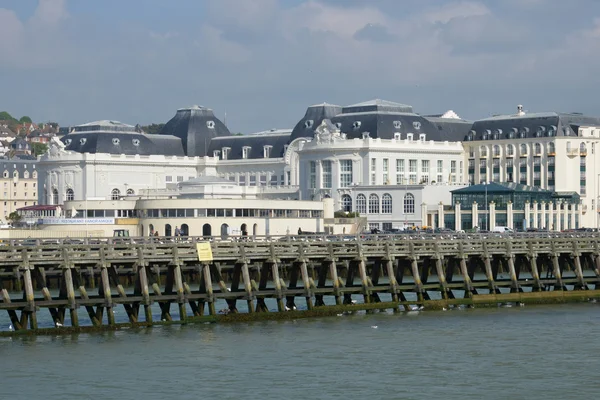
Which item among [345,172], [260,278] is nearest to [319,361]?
[260,278]

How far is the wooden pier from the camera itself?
163 feet

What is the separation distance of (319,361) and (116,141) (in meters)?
139

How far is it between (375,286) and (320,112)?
385 feet

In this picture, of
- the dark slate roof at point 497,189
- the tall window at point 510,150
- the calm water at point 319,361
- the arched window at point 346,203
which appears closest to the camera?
the calm water at point 319,361

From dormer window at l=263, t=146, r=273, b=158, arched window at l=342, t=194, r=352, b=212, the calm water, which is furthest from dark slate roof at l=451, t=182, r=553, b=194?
the calm water

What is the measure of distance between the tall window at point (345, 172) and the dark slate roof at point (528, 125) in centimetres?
A: 1869

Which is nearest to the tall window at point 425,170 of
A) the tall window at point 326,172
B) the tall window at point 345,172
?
the tall window at point 345,172

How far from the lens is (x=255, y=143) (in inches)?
7303

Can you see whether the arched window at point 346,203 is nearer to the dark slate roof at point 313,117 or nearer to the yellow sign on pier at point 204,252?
the dark slate roof at point 313,117

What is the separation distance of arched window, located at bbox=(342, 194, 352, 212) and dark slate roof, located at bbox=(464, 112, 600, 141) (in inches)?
863

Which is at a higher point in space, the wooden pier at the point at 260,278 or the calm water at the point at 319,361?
the wooden pier at the point at 260,278

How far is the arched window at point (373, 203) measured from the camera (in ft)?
504

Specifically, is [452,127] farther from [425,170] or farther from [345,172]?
[345,172]

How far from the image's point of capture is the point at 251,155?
184875mm
